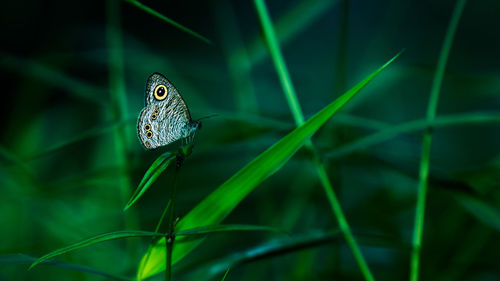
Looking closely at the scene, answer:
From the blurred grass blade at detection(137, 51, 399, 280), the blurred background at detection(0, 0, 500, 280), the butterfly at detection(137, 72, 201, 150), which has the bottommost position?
the blurred grass blade at detection(137, 51, 399, 280)

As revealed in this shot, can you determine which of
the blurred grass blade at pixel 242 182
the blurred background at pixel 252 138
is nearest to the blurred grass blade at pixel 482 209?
the blurred background at pixel 252 138

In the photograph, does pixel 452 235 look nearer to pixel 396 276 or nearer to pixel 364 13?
pixel 396 276

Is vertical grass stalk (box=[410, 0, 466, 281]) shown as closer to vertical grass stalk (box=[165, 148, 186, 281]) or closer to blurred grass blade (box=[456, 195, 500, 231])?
blurred grass blade (box=[456, 195, 500, 231])

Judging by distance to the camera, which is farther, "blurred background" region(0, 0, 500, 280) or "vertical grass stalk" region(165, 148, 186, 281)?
"blurred background" region(0, 0, 500, 280)

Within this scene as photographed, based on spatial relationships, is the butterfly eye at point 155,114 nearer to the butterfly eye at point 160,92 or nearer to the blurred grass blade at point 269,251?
the butterfly eye at point 160,92

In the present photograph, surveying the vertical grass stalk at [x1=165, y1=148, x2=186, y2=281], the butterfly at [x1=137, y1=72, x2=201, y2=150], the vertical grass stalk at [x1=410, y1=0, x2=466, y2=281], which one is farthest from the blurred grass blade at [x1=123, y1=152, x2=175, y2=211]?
the vertical grass stalk at [x1=410, y1=0, x2=466, y2=281]

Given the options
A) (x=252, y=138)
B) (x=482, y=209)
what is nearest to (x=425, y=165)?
(x=482, y=209)

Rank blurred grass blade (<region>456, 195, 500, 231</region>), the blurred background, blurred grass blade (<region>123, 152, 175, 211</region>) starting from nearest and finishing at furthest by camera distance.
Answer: blurred grass blade (<region>123, 152, 175, 211</region>) < blurred grass blade (<region>456, 195, 500, 231</region>) < the blurred background

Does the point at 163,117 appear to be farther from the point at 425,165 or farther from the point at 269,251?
the point at 425,165
